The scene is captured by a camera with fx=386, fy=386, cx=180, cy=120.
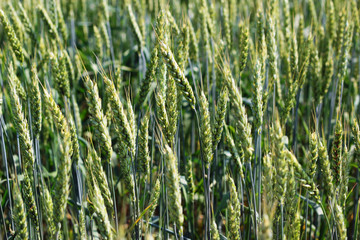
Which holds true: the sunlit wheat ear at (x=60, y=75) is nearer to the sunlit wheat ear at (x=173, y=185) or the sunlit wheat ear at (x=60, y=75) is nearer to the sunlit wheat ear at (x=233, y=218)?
the sunlit wheat ear at (x=173, y=185)

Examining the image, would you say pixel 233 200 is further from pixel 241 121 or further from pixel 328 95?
pixel 328 95

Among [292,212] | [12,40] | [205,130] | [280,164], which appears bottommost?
[292,212]

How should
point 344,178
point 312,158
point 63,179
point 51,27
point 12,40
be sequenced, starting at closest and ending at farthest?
point 63,179 → point 312,158 → point 344,178 → point 12,40 → point 51,27

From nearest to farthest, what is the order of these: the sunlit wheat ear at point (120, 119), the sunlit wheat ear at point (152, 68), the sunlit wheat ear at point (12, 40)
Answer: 1. the sunlit wheat ear at point (120, 119)
2. the sunlit wheat ear at point (152, 68)
3. the sunlit wheat ear at point (12, 40)

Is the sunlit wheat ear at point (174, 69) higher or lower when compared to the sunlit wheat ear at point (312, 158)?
higher

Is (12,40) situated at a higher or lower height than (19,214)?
higher

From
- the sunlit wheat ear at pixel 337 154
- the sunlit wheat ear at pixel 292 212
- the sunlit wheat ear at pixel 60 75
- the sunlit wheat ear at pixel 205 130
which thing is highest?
the sunlit wheat ear at pixel 60 75

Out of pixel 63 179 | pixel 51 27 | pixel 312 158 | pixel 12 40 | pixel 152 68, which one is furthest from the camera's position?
pixel 51 27

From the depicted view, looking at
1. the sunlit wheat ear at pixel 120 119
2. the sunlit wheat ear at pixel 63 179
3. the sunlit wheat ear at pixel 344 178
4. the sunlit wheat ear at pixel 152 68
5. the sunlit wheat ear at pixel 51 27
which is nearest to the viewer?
the sunlit wheat ear at pixel 63 179

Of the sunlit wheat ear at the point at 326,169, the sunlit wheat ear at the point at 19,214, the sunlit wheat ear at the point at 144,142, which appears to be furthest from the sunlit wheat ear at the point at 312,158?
the sunlit wheat ear at the point at 19,214

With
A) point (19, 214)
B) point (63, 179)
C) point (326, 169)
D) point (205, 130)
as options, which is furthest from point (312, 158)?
point (19, 214)

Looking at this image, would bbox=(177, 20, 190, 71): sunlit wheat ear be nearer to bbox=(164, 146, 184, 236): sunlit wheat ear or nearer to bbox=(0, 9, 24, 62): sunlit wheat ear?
bbox=(164, 146, 184, 236): sunlit wheat ear

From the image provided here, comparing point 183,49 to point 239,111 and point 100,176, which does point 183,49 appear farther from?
point 100,176

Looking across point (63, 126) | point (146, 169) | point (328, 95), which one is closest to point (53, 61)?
point (63, 126)
